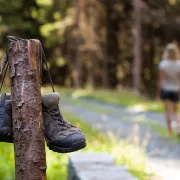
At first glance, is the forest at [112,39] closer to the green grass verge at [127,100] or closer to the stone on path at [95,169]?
the green grass verge at [127,100]

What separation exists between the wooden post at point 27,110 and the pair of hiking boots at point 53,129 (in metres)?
0.08

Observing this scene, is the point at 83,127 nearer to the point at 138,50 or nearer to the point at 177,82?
the point at 177,82

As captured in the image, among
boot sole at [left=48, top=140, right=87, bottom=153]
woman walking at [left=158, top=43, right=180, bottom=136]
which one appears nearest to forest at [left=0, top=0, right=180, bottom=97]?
woman walking at [left=158, top=43, right=180, bottom=136]

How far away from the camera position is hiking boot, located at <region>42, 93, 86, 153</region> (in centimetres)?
320

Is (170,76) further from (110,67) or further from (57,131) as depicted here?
(110,67)

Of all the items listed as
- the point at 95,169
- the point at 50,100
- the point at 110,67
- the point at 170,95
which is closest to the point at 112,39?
the point at 110,67

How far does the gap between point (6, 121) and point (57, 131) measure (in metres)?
0.34

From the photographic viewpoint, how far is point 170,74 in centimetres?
1066

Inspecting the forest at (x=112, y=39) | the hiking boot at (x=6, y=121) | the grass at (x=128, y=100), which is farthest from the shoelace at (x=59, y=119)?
the forest at (x=112, y=39)

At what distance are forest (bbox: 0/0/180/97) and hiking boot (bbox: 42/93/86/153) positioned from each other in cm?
2221

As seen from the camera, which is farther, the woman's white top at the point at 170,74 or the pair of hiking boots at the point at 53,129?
the woman's white top at the point at 170,74

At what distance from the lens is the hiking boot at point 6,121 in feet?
10.8

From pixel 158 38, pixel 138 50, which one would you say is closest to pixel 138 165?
pixel 138 50

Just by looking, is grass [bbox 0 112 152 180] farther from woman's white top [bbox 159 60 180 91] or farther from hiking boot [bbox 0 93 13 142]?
woman's white top [bbox 159 60 180 91]
